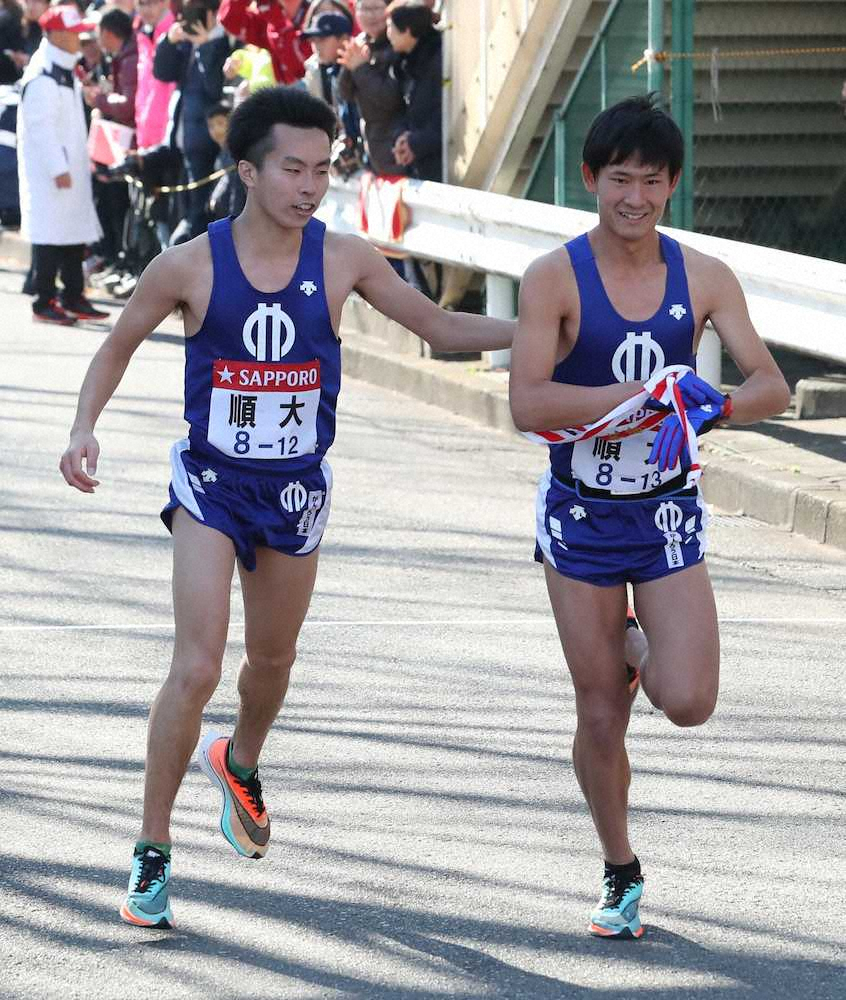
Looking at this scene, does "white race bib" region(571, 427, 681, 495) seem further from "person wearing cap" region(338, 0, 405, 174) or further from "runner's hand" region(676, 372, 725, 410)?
"person wearing cap" region(338, 0, 405, 174)

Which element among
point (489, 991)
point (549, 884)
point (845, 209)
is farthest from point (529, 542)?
point (845, 209)

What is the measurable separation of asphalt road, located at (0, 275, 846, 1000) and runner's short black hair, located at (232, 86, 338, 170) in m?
1.80

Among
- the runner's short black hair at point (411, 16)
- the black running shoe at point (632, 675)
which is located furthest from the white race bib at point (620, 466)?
the runner's short black hair at point (411, 16)

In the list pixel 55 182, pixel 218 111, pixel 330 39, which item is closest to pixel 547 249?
pixel 330 39

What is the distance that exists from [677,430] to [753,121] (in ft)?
30.1

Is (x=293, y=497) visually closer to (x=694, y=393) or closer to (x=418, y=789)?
(x=694, y=393)

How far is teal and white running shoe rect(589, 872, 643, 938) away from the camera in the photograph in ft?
15.3

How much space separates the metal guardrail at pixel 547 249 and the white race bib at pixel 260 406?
4581 mm

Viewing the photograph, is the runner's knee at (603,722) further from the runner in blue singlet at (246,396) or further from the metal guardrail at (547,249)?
Result: the metal guardrail at (547,249)

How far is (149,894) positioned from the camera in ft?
15.5

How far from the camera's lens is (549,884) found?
502 cm

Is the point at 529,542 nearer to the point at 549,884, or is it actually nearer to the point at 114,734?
the point at 114,734

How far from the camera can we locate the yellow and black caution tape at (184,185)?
48.8 ft

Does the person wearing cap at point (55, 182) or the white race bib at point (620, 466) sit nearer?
the white race bib at point (620, 466)
